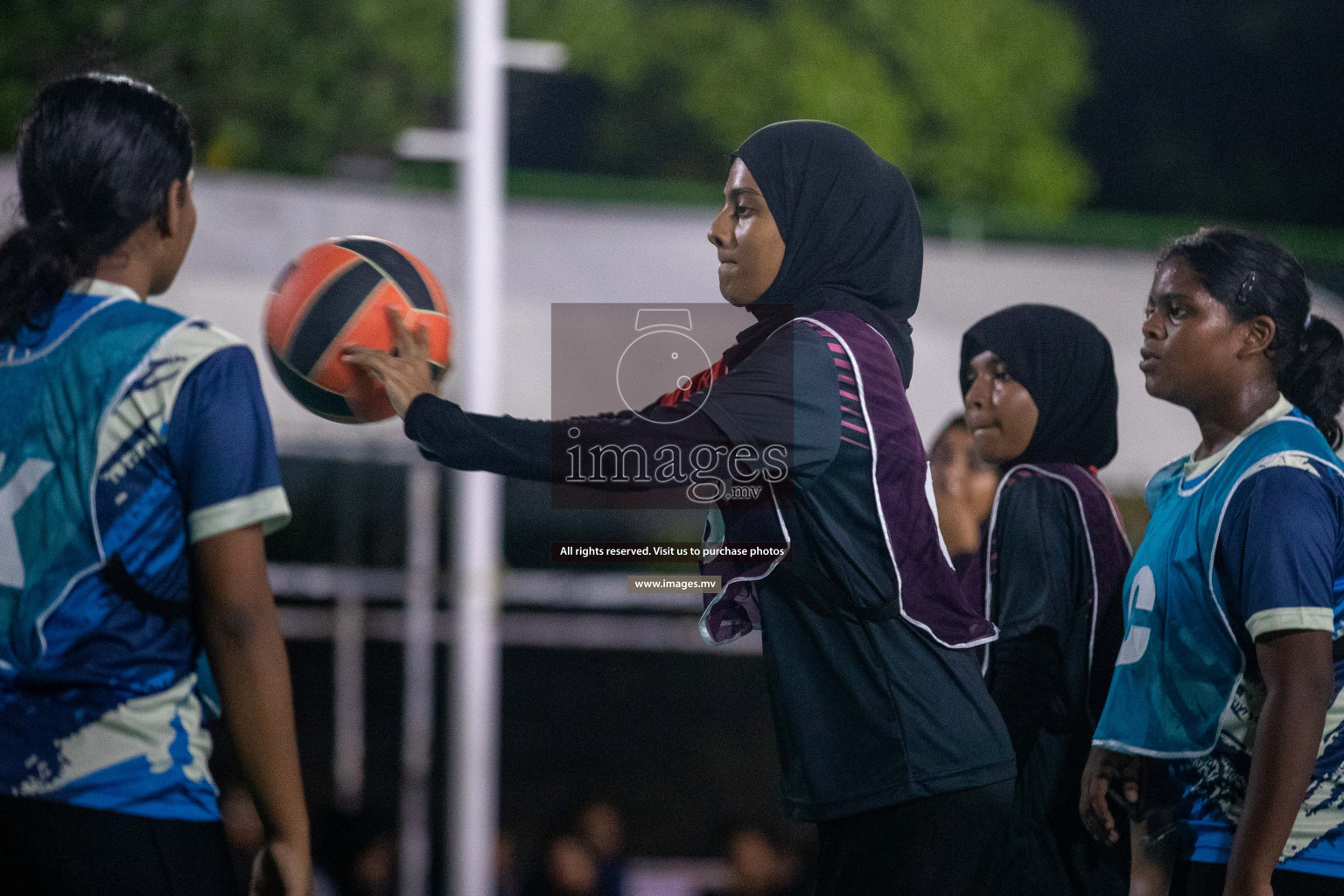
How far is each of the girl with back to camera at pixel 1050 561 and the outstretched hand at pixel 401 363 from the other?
1231mm

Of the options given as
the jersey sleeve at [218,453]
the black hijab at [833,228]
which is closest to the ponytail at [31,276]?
the jersey sleeve at [218,453]

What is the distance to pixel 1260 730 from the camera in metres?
2.25

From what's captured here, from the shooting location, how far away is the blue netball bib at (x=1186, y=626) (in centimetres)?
240

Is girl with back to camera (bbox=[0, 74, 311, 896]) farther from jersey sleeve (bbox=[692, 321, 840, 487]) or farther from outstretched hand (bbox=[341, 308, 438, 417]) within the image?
jersey sleeve (bbox=[692, 321, 840, 487])

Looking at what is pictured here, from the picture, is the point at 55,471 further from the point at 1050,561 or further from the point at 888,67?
the point at 888,67

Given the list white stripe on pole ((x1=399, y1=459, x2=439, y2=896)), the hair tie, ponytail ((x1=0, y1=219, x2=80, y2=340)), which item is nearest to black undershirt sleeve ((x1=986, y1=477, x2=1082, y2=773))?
the hair tie

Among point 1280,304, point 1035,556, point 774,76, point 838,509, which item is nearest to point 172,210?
point 838,509

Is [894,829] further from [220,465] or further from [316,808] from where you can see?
[316,808]

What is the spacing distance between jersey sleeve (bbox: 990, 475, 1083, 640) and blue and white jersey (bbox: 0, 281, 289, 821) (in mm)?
1496

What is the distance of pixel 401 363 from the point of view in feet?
7.96

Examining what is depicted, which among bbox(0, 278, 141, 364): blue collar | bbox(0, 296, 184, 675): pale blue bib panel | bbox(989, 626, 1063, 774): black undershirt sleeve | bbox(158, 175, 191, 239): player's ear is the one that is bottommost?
bbox(989, 626, 1063, 774): black undershirt sleeve

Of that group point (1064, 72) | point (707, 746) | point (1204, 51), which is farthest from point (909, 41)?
point (707, 746)

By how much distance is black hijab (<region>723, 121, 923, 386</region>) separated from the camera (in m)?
2.42

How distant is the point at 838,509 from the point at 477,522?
14.0ft
